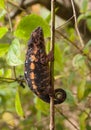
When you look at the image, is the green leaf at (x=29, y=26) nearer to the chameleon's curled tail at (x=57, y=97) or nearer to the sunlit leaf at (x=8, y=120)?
the chameleon's curled tail at (x=57, y=97)

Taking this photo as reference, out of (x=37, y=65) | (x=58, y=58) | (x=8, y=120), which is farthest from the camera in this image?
(x=8, y=120)

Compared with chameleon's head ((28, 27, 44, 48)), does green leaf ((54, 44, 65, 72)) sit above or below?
below

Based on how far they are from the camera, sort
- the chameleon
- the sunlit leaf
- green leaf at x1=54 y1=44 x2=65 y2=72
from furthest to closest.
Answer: the sunlit leaf < green leaf at x1=54 y1=44 x2=65 y2=72 < the chameleon

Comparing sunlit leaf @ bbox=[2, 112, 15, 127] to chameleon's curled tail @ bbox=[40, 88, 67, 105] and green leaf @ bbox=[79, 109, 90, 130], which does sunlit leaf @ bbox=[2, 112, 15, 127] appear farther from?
chameleon's curled tail @ bbox=[40, 88, 67, 105]

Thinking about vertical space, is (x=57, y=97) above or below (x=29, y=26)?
below

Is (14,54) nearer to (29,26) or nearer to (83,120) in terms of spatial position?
(29,26)

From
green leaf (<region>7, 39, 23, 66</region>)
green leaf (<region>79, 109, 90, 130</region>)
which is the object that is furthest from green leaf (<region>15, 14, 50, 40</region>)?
green leaf (<region>79, 109, 90, 130</region>)

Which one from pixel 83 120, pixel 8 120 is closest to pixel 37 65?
pixel 83 120

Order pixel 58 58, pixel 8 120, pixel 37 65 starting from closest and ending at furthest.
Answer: pixel 37 65, pixel 58 58, pixel 8 120
